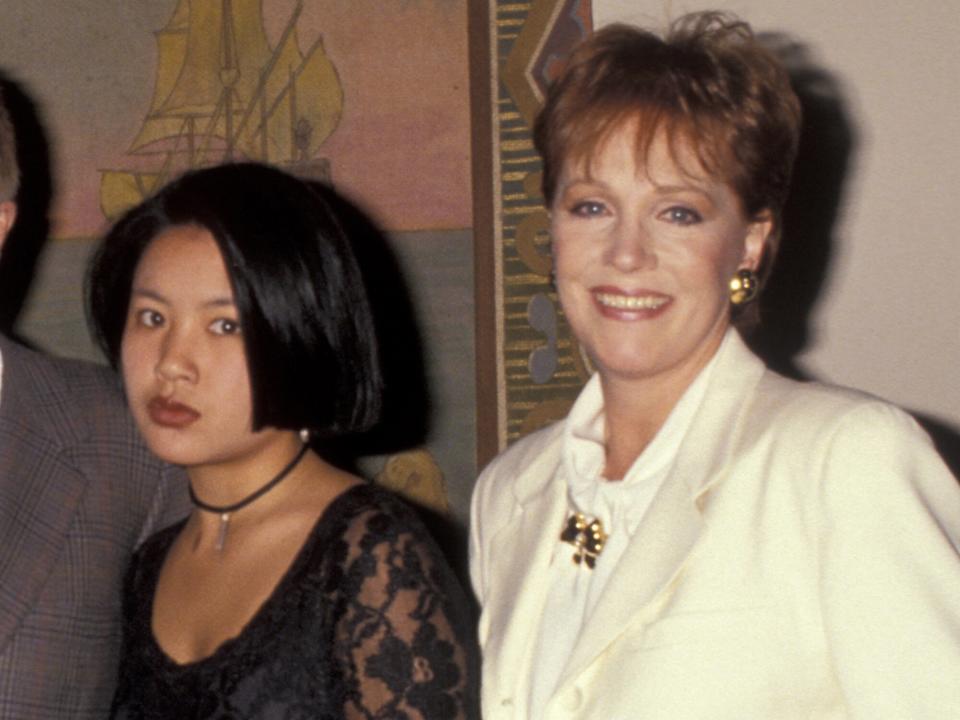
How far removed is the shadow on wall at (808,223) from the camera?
10.6 ft

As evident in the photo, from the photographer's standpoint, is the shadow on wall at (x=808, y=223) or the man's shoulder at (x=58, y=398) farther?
the shadow on wall at (x=808, y=223)

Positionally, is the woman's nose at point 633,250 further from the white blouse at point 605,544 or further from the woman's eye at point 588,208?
the white blouse at point 605,544

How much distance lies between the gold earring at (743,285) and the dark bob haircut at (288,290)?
0.47 metres

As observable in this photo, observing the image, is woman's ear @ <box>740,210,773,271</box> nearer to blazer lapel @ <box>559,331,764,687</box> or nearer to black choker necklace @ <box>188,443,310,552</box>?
blazer lapel @ <box>559,331,764,687</box>

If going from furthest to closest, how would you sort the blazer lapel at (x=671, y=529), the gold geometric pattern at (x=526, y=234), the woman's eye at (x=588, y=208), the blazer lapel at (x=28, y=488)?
1. the gold geometric pattern at (x=526, y=234)
2. the blazer lapel at (x=28, y=488)
3. the woman's eye at (x=588, y=208)
4. the blazer lapel at (x=671, y=529)

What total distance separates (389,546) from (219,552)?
0.31 m

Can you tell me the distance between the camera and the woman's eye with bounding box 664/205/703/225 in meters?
1.78

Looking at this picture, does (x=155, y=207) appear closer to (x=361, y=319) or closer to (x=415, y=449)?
(x=361, y=319)

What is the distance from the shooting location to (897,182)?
10.6 feet

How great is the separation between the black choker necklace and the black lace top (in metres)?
0.12

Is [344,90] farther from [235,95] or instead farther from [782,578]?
[782,578]

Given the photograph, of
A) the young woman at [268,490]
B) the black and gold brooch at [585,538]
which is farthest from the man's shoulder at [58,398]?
the black and gold brooch at [585,538]

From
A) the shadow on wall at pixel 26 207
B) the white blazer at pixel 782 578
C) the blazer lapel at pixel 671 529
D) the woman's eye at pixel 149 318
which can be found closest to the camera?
the white blazer at pixel 782 578

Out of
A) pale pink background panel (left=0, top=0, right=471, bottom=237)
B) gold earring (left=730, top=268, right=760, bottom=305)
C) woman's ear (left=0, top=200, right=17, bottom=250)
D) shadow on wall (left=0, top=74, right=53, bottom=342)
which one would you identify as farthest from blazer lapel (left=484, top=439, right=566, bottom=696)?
shadow on wall (left=0, top=74, right=53, bottom=342)
